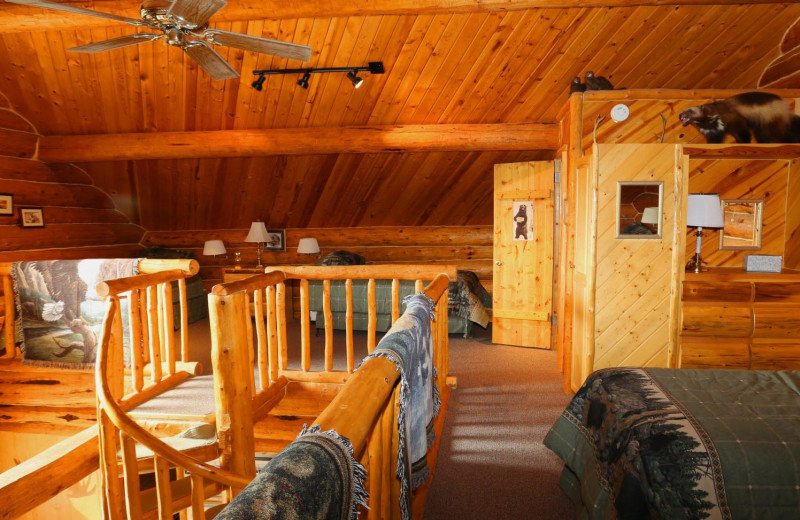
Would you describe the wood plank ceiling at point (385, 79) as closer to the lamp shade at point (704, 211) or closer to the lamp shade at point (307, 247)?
the lamp shade at point (307, 247)

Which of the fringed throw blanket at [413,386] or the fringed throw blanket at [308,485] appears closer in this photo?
the fringed throw blanket at [308,485]

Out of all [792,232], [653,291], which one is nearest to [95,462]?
[653,291]

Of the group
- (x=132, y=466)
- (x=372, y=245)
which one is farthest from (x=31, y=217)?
(x=132, y=466)

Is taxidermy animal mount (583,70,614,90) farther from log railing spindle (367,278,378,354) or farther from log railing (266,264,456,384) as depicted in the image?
log railing spindle (367,278,378,354)

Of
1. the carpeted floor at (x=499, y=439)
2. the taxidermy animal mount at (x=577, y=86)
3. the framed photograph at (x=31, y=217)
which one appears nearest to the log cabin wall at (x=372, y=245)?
the framed photograph at (x=31, y=217)

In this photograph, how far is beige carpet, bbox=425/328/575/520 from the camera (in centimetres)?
235

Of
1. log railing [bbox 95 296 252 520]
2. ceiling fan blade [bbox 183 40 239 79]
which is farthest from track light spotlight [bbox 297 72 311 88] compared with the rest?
log railing [bbox 95 296 252 520]

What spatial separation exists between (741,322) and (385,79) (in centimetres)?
360

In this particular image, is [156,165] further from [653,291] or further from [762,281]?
[762,281]

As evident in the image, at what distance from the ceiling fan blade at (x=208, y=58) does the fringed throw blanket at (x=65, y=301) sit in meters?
1.26

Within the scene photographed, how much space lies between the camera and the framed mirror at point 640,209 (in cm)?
332

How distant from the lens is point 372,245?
24.3 feet

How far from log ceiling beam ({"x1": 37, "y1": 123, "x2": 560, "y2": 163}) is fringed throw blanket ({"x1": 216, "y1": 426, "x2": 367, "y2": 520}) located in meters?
4.55

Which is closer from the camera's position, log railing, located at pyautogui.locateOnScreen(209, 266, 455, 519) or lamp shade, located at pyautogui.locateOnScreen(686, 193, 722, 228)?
log railing, located at pyautogui.locateOnScreen(209, 266, 455, 519)
